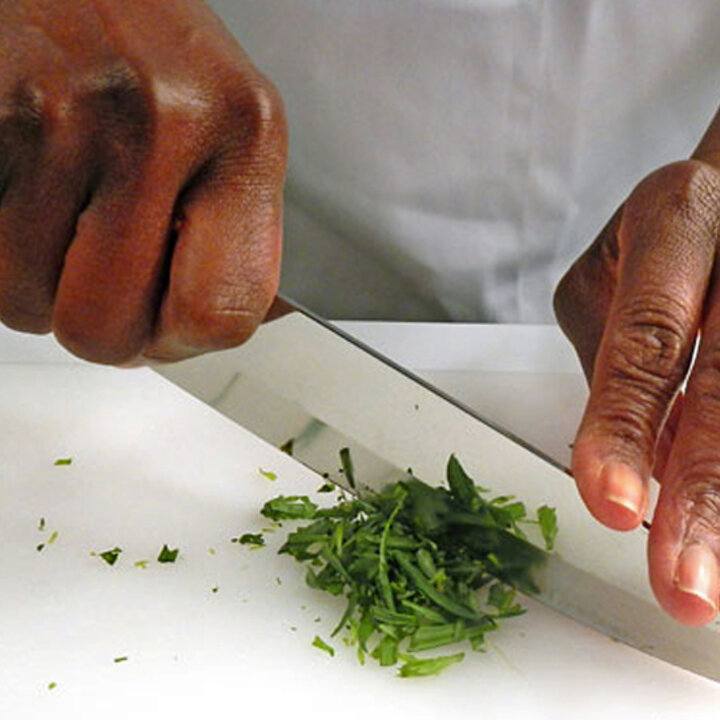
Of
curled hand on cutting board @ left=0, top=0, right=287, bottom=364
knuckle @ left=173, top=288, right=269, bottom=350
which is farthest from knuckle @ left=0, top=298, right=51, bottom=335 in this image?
knuckle @ left=173, top=288, right=269, bottom=350

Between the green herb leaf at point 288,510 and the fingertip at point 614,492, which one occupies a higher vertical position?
the fingertip at point 614,492

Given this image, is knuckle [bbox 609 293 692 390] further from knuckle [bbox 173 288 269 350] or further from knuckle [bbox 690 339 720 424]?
knuckle [bbox 173 288 269 350]

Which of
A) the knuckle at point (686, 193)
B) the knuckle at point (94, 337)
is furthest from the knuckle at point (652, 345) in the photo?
the knuckle at point (94, 337)

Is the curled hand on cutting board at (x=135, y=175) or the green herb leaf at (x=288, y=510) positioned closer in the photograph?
the curled hand on cutting board at (x=135, y=175)

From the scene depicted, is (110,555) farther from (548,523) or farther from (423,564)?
(548,523)

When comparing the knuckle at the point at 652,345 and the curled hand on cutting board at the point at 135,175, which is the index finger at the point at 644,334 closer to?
the knuckle at the point at 652,345

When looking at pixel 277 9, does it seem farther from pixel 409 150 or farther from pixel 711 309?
pixel 711 309

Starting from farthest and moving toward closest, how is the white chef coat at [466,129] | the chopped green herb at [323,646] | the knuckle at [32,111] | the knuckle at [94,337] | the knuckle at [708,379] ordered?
1. the white chef coat at [466,129]
2. the chopped green herb at [323,646]
3. the knuckle at [708,379]
4. the knuckle at [94,337]
5. the knuckle at [32,111]

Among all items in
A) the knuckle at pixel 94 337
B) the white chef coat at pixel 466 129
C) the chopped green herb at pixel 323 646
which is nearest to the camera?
the knuckle at pixel 94 337
